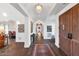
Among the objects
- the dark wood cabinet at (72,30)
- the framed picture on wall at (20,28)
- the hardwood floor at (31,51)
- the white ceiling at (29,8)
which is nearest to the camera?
the dark wood cabinet at (72,30)

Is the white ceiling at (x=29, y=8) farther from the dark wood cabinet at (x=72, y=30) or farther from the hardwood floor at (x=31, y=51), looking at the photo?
the hardwood floor at (x=31, y=51)

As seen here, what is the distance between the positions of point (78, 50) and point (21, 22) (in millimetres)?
7597

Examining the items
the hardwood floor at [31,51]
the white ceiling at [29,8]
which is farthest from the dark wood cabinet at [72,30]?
the hardwood floor at [31,51]

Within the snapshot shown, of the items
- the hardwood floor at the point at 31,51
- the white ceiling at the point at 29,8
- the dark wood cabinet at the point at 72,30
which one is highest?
the white ceiling at the point at 29,8

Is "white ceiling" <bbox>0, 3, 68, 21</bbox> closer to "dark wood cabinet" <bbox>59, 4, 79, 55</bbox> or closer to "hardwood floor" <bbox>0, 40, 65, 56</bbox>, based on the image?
"dark wood cabinet" <bbox>59, 4, 79, 55</bbox>

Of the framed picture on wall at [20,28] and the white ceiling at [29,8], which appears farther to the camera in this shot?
the framed picture on wall at [20,28]

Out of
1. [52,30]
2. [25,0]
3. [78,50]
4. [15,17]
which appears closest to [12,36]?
[15,17]

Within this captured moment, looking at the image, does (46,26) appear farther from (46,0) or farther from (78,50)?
(46,0)

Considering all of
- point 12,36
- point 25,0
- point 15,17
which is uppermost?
point 15,17

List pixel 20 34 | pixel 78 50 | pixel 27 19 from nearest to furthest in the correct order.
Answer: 1. pixel 78 50
2. pixel 27 19
3. pixel 20 34

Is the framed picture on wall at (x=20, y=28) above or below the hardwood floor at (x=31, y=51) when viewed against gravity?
above

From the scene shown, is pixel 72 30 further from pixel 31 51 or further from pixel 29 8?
pixel 29 8

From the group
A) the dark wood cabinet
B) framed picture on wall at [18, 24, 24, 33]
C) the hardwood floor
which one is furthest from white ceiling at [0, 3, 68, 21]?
the hardwood floor

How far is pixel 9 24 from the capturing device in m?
15.2
